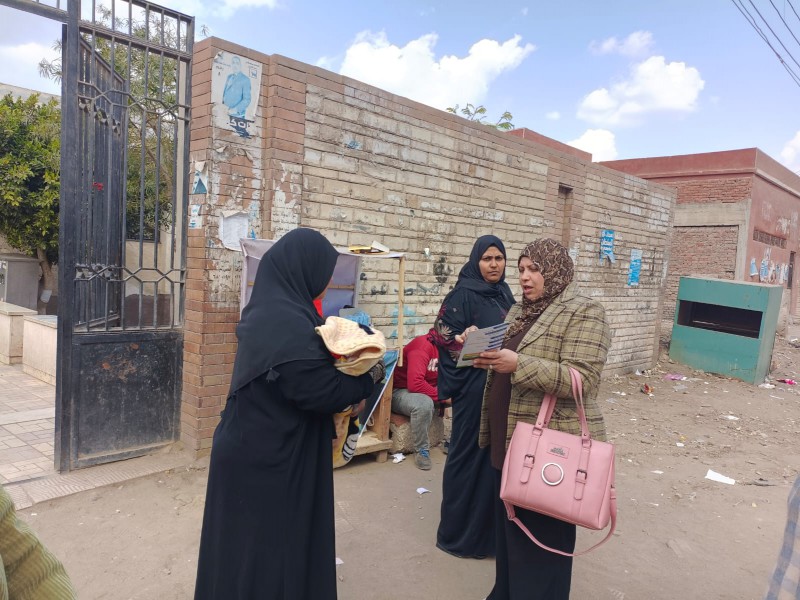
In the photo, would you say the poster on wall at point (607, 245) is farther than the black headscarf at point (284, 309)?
Yes

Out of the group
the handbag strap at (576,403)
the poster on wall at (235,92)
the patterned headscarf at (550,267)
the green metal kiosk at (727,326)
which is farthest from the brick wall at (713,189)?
the handbag strap at (576,403)

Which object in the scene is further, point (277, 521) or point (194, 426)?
point (194, 426)

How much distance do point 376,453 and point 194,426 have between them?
1.50 metres

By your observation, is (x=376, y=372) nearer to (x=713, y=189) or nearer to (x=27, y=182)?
(x=27, y=182)

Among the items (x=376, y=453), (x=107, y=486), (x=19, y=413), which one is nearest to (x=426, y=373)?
(x=376, y=453)

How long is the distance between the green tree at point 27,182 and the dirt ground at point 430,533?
27.3 feet

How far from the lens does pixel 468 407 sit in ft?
11.0

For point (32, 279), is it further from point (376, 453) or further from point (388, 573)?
point (388, 573)

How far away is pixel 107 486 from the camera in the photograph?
378 centimetres

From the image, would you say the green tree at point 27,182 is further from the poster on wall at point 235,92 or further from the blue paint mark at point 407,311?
the blue paint mark at point 407,311

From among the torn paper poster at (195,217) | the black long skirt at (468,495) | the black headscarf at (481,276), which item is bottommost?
the black long skirt at (468,495)

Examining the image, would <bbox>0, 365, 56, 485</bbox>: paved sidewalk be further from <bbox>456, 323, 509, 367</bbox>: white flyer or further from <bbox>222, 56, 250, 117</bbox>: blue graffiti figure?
<bbox>456, 323, 509, 367</bbox>: white flyer

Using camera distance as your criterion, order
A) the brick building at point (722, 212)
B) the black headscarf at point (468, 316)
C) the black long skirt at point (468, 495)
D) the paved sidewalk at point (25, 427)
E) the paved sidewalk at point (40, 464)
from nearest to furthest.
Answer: the black long skirt at point (468, 495) < the black headscarf at point (468, 316) < the paved sidewalk at point (40, 464) < the paved sidewalk at point (25, 427) < the brick building at point (722, 212)

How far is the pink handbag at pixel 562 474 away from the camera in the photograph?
6.36 ft
